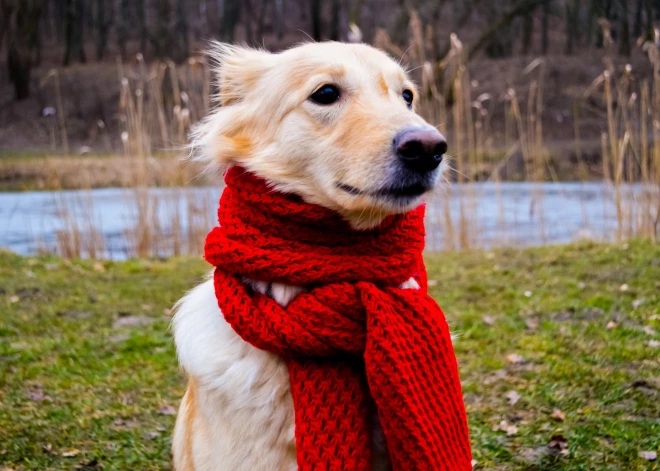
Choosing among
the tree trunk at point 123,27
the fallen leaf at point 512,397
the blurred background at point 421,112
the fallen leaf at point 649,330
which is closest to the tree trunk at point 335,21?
the blurred background at point 421,112

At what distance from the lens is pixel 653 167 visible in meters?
5.79

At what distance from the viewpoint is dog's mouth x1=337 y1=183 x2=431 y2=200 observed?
173 cm

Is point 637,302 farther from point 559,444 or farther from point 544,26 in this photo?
point 544,26

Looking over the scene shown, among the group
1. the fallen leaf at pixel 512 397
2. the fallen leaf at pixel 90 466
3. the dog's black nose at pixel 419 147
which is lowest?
the fallen leaf at pixel 512 397

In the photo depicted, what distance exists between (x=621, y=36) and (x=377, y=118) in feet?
65.9

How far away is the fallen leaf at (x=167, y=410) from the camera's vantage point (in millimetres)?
3121

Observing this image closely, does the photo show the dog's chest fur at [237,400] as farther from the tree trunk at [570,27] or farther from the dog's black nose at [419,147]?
the tree trunk at [570,27]

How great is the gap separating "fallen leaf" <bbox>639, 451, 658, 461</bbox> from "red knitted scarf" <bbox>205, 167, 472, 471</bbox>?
953mm

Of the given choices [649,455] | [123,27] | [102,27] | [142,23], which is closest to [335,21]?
[142,23]

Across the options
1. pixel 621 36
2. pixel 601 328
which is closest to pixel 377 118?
pixel 601 328

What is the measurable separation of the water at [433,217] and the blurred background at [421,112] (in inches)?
1.1

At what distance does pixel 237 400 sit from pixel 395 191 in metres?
0.66

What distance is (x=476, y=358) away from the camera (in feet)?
11.8

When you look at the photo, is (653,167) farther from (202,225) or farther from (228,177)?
(228,177)
